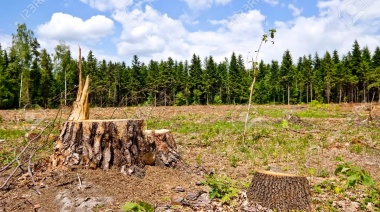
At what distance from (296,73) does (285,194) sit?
74.8 metres

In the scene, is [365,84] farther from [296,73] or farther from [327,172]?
[327,172]

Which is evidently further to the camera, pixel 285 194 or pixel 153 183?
pixel 153 183

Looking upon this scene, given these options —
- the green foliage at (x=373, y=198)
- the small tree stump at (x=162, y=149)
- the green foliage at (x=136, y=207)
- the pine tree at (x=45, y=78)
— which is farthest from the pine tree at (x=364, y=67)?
the green foliage at (x=136, y=207)

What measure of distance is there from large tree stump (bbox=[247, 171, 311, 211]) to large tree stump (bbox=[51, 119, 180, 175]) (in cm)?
251

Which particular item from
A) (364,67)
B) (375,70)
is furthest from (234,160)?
(364,67)

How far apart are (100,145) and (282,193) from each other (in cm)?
347

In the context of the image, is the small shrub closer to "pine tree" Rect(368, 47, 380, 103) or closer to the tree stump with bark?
the tree stump with bark

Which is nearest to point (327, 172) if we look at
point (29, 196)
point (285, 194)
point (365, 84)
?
point (285, 194)

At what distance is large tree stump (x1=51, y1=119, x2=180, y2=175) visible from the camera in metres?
6.41

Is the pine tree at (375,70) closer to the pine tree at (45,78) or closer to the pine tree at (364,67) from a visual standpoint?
the pine tree at (364,67)

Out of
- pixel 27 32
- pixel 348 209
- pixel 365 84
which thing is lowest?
pixel 348 209

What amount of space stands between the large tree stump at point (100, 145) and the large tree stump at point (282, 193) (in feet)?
8.22

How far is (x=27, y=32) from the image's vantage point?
4634 cm

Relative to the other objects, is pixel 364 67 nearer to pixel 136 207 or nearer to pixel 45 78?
pixel 45 78
